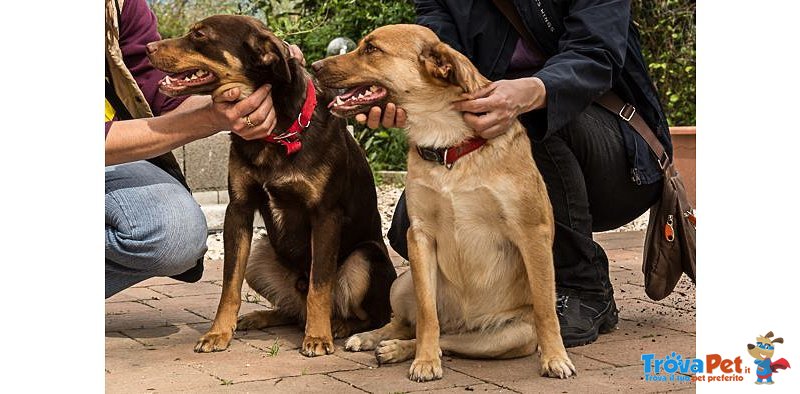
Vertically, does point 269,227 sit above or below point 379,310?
above

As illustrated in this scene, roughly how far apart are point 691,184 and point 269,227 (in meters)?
4.15

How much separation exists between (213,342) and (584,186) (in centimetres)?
153

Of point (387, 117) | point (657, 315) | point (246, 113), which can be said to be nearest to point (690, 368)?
point (657, 315)

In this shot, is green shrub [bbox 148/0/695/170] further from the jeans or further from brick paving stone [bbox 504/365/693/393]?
brick paving stone [bbox 504/365/693/393]

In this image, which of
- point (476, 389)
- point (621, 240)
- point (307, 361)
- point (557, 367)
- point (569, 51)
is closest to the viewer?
point (476, 389)

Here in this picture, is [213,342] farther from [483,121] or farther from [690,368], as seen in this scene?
[690,368]

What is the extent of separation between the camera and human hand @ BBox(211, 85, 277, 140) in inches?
135

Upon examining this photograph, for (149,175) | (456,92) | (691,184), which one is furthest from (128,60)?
(691,184)

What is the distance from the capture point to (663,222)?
4.02 metres

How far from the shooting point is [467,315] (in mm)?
3631

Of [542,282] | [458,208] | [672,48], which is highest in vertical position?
[458,208]

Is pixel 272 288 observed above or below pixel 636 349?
above
